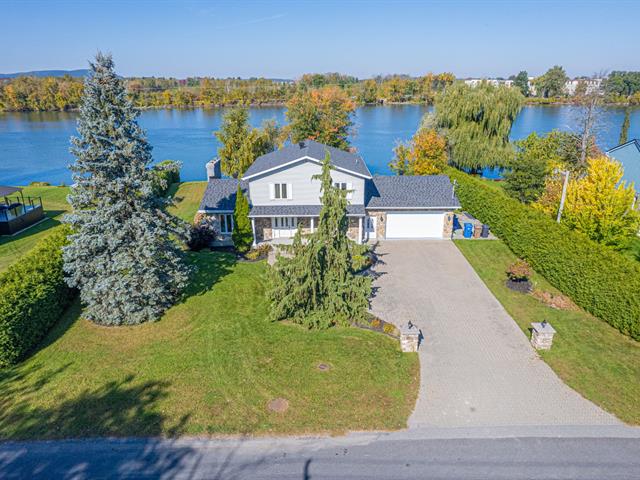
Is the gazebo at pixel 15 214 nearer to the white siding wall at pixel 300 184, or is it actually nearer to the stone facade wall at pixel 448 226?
the white siding wall at pixel 300 184

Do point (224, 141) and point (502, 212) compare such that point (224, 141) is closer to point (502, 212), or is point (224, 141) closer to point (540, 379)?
point (502, 212)

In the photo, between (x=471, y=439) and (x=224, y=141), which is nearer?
(x=471, y=439)

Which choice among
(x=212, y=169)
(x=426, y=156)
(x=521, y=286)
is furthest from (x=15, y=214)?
(x=426, y=156)

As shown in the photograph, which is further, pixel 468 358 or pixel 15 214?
pixel 15 214

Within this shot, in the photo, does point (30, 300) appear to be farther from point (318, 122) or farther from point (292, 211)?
point (318, 122)

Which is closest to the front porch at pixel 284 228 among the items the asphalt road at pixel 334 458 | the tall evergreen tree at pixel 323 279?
the tall evergreen tree at pixel 323 279

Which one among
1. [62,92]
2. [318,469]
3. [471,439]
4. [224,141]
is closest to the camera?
[318,469]

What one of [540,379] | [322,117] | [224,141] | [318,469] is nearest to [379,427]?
[318,469]
